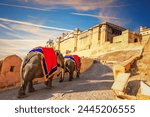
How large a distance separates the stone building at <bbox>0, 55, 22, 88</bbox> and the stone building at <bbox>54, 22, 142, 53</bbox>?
11.5 meters

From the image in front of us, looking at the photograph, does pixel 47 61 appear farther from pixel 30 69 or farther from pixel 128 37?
pixel 128 37

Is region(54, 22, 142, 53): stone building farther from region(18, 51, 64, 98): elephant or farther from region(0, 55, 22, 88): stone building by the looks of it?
region(18, 51, 64, 98): elephant

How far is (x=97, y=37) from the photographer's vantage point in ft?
61.5

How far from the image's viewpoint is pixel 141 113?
2764 millimetres

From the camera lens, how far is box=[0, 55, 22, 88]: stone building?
3.87 metres

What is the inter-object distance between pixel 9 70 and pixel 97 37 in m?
15.5

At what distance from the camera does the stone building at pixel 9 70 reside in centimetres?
387

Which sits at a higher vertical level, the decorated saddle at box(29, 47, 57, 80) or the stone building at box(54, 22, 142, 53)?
the stone building at box(54, 22, 142, 53)

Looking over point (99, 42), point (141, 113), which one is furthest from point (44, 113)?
point (99, 42)

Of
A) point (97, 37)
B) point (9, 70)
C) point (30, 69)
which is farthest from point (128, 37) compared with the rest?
point (30, 69)

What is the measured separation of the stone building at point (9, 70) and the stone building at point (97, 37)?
37.6 feet

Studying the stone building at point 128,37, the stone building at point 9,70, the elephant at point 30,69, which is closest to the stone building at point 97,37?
the stone building at point 128,37

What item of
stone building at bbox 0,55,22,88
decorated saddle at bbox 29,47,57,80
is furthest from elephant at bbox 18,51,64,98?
stone building at bbox 0,55,22,88

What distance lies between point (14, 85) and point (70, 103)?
1985mm
